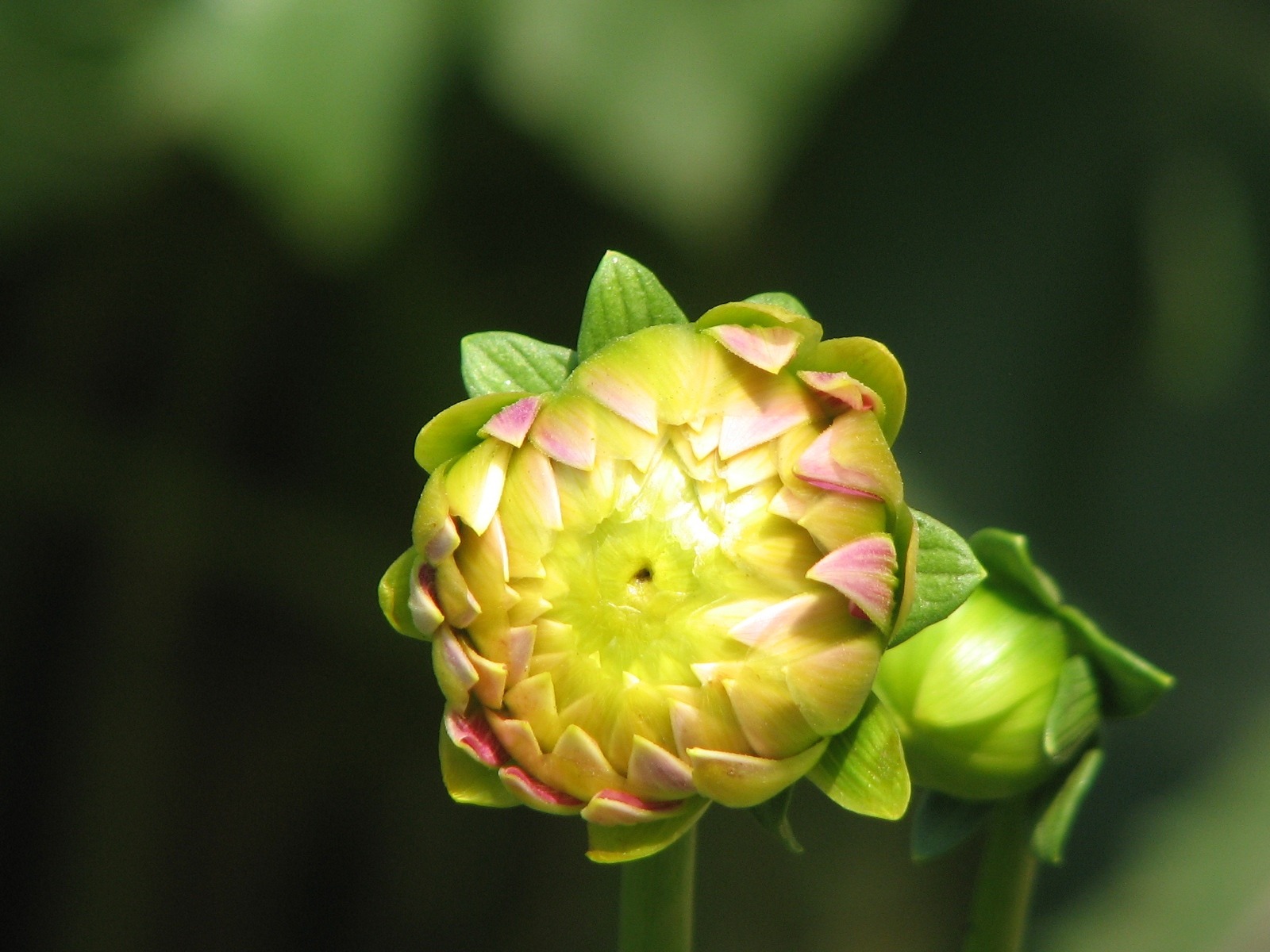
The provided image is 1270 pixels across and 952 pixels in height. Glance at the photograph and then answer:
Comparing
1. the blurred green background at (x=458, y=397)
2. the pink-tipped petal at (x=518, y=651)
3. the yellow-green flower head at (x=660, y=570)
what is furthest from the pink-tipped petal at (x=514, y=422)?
the blurred green background at (x=458, y=397)

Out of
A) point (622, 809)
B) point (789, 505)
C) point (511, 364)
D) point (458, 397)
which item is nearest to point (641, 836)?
point (622, 809)

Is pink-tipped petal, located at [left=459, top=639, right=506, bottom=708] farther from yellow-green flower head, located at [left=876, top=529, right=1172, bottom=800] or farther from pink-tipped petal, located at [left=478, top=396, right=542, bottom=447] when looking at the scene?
yellow-green flower head, located at [left=876, top=529, right=1172, bottom=800]

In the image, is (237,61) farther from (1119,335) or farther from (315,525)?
(1119,335)

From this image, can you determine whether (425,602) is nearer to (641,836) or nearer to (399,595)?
(399,595)

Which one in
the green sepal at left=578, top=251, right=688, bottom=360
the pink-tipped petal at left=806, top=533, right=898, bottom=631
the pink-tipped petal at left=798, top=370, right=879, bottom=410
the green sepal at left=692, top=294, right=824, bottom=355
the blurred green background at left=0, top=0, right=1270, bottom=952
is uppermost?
the green sepal at left=692, top=294, right=824, bottom=355

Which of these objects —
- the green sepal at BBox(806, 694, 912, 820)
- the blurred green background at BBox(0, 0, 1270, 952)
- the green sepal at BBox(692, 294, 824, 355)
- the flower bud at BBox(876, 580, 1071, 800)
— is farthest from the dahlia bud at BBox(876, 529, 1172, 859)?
the blurred green background at BBox(0, 0, 1270, 952)

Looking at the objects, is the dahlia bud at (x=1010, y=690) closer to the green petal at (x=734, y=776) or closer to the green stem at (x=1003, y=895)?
the green stem at (x=1003, y=895)
